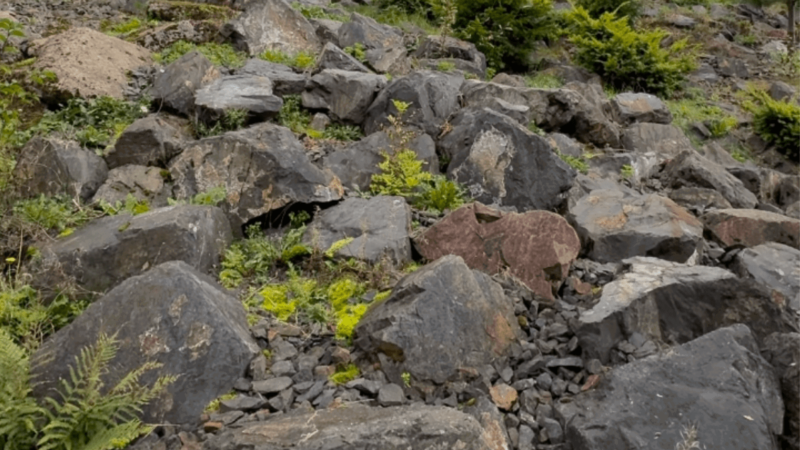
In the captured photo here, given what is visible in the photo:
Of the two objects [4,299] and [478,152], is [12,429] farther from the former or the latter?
[478,152]

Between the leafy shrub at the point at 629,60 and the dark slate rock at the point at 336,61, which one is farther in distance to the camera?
the leafy shrub at the point at 629,60

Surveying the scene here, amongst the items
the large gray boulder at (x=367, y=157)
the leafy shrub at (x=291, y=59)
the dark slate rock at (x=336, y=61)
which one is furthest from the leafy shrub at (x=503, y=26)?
the large gray boulder at (x=367, y=157)

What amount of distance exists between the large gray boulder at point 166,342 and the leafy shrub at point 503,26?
35.2ft

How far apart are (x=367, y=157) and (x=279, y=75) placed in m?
2.66

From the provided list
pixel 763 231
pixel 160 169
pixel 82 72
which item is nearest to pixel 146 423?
pixel 160 169

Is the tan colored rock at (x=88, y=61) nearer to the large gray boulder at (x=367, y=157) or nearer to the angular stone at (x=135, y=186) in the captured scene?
the angular stone at (x=135, y=186)

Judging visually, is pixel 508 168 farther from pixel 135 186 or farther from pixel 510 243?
pixel 135 186

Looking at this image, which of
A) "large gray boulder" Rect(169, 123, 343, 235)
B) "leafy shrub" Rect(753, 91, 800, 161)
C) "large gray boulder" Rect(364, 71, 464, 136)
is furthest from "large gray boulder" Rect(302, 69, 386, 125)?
"leafy shrub" Rect(753, 91, 800, 161)

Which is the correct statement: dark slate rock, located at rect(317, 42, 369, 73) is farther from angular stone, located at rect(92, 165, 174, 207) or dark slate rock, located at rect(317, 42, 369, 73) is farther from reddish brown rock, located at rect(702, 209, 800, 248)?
reddish brown rock, located at rect(702, 209, 800, 248)

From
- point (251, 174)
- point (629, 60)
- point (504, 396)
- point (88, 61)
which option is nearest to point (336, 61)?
point (88, 61)

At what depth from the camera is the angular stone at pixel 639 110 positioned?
37.4ft

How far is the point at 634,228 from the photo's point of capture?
6.48 meters

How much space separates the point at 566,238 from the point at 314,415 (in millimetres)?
3216

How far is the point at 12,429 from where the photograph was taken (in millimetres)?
3436
